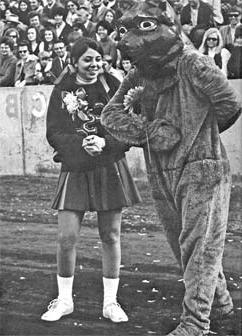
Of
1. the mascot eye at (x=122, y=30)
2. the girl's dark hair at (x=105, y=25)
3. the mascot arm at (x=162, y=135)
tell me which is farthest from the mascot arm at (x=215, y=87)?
the girl's dark hair at (x=105, y=25)

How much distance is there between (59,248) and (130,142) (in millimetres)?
912

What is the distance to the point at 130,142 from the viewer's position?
16.7ft

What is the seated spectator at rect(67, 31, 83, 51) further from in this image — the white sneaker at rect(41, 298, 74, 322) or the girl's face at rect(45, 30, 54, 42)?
the white sneaker at rect(41, 298, 74, 322)

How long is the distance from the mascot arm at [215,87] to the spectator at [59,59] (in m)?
0.95

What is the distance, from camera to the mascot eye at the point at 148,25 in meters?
4.91

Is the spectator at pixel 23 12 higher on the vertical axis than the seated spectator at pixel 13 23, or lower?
higher

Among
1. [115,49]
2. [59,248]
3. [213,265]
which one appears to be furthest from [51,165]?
[213,265]

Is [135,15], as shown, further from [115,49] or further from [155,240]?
[155,240]

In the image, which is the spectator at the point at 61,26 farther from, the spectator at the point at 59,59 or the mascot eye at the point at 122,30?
the mascot eye at the point at 122,30

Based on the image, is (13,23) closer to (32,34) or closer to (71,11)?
(32,34)

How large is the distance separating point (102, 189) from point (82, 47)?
96 cm

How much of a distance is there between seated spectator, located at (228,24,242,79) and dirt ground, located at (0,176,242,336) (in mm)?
745

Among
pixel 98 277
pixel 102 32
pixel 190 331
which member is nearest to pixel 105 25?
pixel 102 32

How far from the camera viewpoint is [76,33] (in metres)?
5.36
